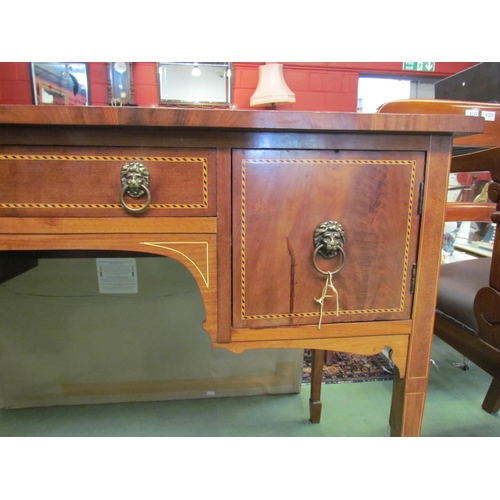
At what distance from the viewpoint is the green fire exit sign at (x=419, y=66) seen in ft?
7.43

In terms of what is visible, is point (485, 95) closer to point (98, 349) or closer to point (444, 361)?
point (444, 361)

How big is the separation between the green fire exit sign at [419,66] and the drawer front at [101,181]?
2.35m

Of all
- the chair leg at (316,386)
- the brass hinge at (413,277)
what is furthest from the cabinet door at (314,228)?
the chair leg at (316,386)

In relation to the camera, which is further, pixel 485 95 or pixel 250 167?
pixel 485 95

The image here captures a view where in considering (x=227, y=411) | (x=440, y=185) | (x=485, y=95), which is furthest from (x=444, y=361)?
(x=440, y=185)

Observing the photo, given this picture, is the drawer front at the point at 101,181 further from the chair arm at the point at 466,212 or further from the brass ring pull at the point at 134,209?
the chair arm at the point at 466,212

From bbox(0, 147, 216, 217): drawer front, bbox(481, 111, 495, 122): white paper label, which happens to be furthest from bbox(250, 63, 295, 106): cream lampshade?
bbox(0, 147, 216, 217): drawer front

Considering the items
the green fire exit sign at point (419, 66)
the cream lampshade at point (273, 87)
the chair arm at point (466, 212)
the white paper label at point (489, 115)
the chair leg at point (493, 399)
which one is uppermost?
the green fire exit sign at point (419, 66)

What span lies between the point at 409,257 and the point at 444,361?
1119 millimetres

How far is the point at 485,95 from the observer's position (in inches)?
49.1

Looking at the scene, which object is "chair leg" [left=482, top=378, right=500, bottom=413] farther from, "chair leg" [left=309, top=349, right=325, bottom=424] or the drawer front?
the drawer front

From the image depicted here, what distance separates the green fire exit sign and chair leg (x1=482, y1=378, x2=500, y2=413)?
2056mm

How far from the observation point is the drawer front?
0.51 metres

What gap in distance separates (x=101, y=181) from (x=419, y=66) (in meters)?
2.52
